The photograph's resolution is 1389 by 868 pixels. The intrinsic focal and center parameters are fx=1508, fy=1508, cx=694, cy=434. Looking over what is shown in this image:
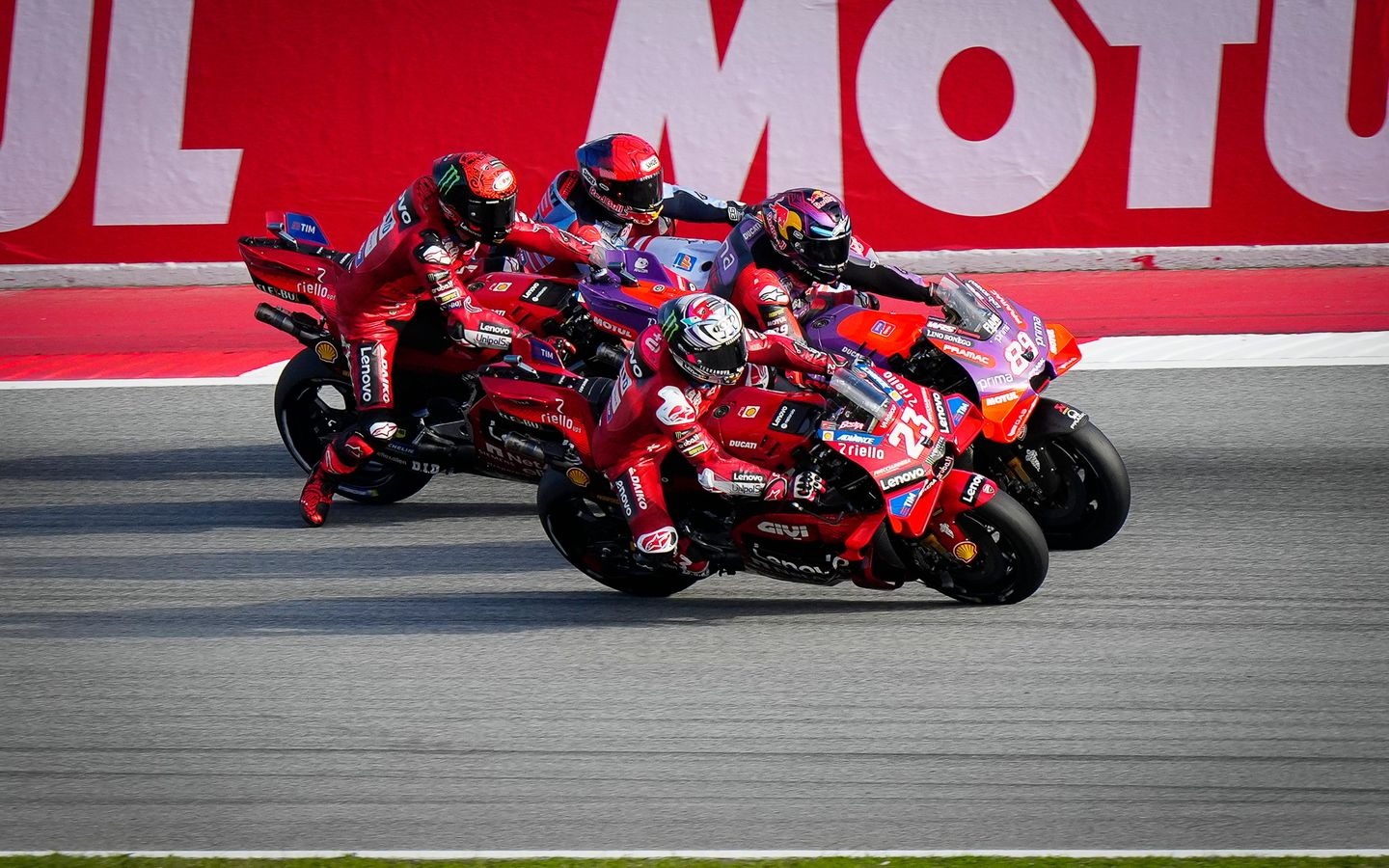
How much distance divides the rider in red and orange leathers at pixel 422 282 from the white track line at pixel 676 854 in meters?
3.54

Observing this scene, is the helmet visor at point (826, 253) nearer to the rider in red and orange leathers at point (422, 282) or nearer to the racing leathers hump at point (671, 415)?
the racing leathers hump at point (671, 415)

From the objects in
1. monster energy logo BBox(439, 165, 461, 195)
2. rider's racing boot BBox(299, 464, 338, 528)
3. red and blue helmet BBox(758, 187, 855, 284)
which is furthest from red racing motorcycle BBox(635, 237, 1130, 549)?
rider's racing boot BBox(299, 464, 338, 528)

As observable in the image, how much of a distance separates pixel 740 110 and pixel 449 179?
492 centimetres

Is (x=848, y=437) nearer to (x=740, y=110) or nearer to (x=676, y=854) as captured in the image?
(x=676, y=854)

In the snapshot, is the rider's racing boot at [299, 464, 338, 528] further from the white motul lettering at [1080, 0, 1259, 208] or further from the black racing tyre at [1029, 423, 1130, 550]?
the white motul lettering at [1080, 0, 1259, 208]

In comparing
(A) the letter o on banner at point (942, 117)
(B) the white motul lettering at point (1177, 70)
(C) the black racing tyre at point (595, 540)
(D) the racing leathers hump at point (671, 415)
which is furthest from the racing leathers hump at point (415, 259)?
(B) the white motul lettering at point (1177, 70)

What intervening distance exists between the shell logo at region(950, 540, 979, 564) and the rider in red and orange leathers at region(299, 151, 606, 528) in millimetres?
2730

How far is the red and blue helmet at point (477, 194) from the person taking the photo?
8453 mm

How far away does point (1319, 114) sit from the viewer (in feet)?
40.7

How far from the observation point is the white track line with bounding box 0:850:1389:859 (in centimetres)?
503

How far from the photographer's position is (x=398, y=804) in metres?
5.65

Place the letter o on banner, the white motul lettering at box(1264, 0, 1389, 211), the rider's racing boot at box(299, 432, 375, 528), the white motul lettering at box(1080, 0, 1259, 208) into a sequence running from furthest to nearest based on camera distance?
1. the letter o on banner
2. the white motul lettering at box(1080, 0, 1259, 208)
3. the white motul lettering at box(1264, 0, 1389, 211)
4. the rider's racing boot at box(299, 432, 375, 528)

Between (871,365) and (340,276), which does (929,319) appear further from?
(340,276)

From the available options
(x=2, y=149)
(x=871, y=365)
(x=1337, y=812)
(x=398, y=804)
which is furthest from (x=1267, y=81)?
(x=2, y=149)
